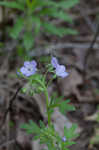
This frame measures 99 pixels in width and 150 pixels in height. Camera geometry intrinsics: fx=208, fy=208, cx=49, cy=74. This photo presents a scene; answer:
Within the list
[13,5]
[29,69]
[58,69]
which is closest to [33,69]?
[29,69]

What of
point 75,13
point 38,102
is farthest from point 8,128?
point 75,13

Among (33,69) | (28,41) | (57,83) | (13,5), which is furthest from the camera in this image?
(57,83)

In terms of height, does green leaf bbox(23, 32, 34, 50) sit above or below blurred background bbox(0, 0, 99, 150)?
above

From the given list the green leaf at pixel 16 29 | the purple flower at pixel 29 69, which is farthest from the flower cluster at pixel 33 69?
the green leaf at pixel 16 29

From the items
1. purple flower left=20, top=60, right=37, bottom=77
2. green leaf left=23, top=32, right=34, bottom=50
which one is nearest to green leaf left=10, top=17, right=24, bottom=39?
green leaf left=23, top=32, right=34, bottom=50

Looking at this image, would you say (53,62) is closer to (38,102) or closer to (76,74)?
(38,102)

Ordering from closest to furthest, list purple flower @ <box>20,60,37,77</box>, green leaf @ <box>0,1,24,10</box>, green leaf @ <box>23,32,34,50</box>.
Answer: purple flower @ <box>20,60,37,77</box>
green leaf @ <box>0,1,24,10</box>
green leaf @ <box>23,32,34,50</box>

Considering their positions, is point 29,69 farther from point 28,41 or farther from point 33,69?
point 28,41

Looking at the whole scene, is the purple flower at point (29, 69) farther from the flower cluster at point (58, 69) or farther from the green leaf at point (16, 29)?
the green leaf at point (16, 29)

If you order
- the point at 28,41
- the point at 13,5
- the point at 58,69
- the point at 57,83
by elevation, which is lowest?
the point at 57,83

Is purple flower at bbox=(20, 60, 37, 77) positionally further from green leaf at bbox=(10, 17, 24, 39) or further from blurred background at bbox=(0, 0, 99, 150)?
green leaf at bbox=(10, 17, 24, 39)

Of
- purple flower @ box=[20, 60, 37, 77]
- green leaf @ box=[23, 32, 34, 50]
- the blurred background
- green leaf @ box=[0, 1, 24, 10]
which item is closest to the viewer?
purple flower @ box=[20, 60, 37, 77]
